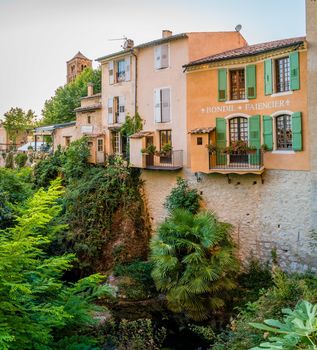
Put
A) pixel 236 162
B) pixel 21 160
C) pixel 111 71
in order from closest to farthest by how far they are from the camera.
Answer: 1. pixel 236 162
2. pixel 111 71
3. pixel 21 160

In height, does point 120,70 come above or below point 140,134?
above

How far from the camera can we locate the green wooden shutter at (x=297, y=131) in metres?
15.4

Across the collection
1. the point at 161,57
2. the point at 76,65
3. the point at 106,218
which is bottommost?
the point at 106,218

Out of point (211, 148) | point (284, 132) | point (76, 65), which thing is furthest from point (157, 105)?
point (76, 65)

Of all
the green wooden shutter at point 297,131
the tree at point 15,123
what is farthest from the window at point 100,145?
the tree at point 15,123

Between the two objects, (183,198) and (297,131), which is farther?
(183,198)

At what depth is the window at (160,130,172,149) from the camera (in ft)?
69.3

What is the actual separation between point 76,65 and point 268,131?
4800 cm

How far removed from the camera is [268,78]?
1656 centimetres

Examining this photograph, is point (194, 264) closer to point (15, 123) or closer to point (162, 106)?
point (162, 106)

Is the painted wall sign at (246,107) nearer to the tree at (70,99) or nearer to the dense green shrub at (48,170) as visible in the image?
the dense green shrub at (48,170)

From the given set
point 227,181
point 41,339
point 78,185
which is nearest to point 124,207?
point 78,185

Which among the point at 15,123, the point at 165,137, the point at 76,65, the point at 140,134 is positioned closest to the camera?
the point at 140,134

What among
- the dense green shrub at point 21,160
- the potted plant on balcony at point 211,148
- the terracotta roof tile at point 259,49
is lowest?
the potted plant on balcony at point 211,148
